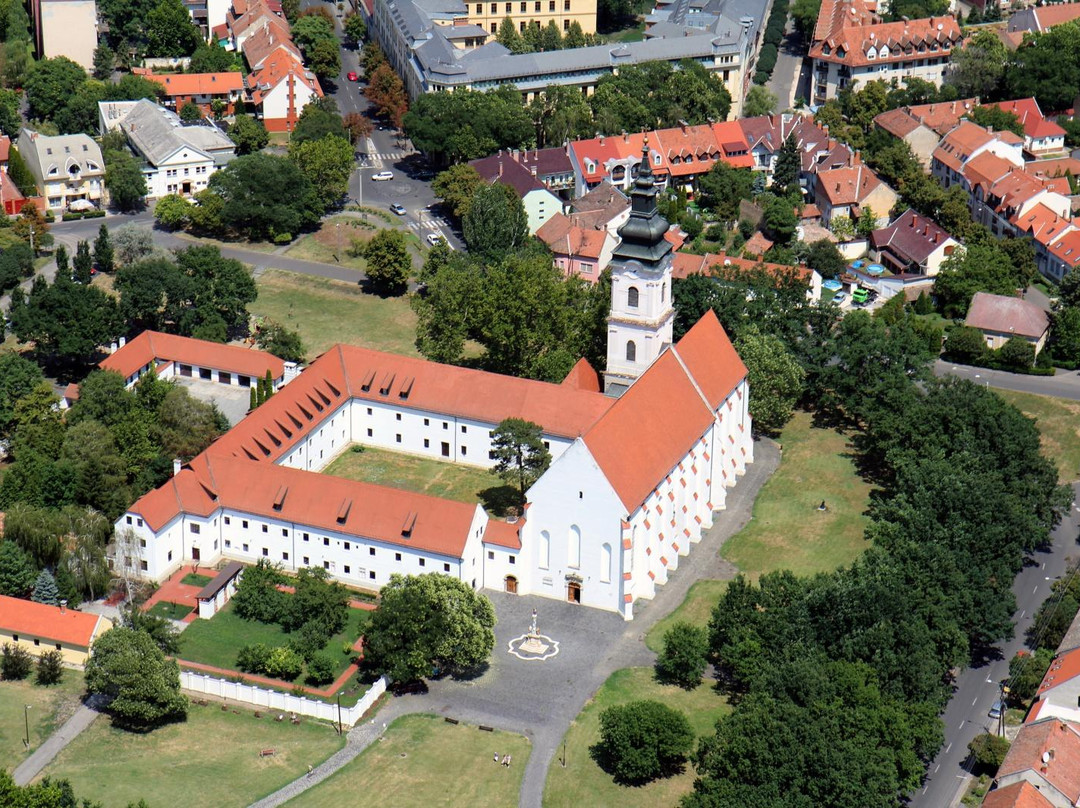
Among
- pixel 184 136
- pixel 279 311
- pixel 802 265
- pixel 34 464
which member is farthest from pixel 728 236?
pixel 34 464

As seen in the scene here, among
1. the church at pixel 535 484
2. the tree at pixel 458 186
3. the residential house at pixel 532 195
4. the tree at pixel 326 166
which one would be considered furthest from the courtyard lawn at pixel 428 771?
the tree at pixel 326 166

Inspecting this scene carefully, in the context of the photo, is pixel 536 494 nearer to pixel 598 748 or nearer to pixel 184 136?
pixel 598 748

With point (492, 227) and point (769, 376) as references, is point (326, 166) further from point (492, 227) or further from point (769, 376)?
point (769, 376)

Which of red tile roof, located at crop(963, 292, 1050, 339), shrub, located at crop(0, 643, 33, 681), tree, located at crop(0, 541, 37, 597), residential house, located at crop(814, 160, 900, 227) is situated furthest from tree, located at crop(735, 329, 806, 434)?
shrub, located at crop(0, 643, 33, 681)

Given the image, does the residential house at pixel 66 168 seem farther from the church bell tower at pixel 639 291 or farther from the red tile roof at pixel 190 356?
the church bell tower at pixel 639 291

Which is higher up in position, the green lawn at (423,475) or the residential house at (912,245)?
the residential house at (912,245)

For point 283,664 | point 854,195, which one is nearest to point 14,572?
point 283,664
